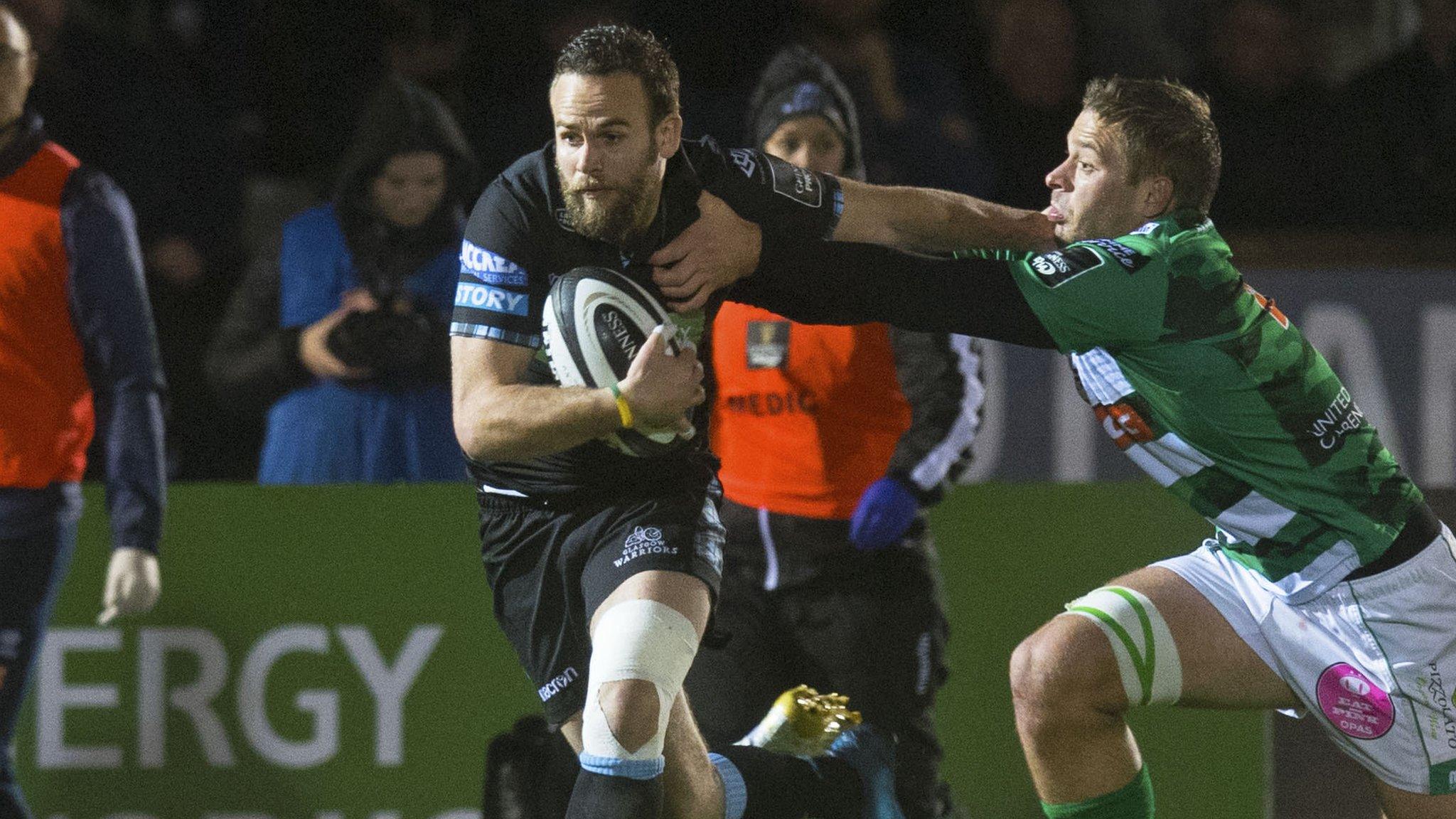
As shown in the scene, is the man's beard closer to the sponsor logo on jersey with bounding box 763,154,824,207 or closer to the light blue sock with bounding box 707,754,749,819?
the sponsor logo on jersey with bounding box 763,154,824,207

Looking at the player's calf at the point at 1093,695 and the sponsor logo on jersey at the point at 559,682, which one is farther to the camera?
the sponsor logo on jersey at the point at 559,682

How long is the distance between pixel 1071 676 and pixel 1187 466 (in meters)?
0.50

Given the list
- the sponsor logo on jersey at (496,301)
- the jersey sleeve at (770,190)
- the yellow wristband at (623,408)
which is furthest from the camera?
the jersey sleeve at (770,190)

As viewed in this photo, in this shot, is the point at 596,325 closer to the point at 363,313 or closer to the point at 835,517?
the point at 835,517

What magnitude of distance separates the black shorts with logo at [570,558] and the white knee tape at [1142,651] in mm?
842

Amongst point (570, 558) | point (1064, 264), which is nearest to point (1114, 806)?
point (1064, 264)

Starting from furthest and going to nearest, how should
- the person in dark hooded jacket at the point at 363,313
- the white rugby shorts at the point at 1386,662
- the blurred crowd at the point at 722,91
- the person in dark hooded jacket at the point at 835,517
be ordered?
the blurred crowd at the point at 722,91, the person in dark hooded jacket at the point at 363,313, the person in dark hooded jacket at the point at 835,517, the white rugby shorts at the point at 1386,662

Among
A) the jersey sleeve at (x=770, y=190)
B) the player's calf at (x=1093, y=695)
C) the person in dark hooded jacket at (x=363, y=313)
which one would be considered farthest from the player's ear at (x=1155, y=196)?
the person in dark hooded jacket at (x=363, y=313)

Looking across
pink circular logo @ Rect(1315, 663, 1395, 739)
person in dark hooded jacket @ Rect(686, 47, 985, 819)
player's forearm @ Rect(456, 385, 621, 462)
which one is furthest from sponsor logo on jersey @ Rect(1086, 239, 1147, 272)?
person in dark hooded jacket @ Rect(686, 47, 985, 819)

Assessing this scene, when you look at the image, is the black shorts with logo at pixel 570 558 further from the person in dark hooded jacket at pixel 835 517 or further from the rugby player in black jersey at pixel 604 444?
the person in dark hooded jacket at pixel 835 517

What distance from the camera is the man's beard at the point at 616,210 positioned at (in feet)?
12.7

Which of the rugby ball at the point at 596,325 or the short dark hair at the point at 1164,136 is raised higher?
the short dark hair at the point at 1164,136

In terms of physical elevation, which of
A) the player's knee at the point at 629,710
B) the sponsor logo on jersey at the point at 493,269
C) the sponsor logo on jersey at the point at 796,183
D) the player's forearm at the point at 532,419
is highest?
the sponsor logo on jersey at the point at 796,183

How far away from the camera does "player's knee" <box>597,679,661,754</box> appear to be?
368 centimetres
